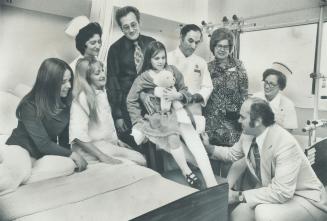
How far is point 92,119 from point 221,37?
1204 millimetres

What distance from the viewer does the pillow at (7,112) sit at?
1.46 metres

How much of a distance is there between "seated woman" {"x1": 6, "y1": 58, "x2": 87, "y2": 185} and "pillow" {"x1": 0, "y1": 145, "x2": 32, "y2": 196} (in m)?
0.02

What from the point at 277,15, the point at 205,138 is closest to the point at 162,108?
the point at 205,138

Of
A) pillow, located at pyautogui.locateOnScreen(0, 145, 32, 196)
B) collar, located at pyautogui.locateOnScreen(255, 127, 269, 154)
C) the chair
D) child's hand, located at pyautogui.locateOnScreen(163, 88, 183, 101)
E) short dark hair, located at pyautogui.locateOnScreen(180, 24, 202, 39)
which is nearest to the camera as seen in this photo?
pillow, located at pyautogui.locateOnScreen(0, 145, 32, 196)

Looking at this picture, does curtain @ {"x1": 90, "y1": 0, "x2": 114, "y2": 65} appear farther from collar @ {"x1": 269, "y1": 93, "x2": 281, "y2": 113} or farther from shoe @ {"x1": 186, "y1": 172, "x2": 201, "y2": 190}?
collar @ {"x1": 269, "y1": 93, "x2": 281, "y2": 113}

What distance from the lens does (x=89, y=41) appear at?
1716 millimetres

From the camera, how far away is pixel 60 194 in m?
1.58

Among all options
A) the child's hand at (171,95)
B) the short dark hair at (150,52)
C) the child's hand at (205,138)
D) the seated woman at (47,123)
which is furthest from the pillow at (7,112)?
the child's hand at (205,138)

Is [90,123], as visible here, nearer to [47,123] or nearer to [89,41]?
[47,123]

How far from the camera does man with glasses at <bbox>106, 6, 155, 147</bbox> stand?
186 centimetres

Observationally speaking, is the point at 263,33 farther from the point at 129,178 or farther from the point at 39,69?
the point at 39,69

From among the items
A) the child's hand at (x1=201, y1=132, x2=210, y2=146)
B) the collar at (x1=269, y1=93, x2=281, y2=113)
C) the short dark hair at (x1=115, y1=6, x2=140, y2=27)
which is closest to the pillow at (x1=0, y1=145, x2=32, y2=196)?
the short dark hair at (x1=115, y1=6, x2=140, y2=27)

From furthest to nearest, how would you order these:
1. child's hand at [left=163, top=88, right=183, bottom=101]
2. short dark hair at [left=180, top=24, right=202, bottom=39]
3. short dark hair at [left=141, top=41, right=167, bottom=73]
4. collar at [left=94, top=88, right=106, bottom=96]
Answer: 1. short dark hair at [left=180, top=24, right=202, bottom=39]
2. child's hand at [left=163, top=88, right=183, bottom=101]
3. short dark hair at [left=141, top=41, right=167, bottom=73]
4. collar at [left=94, top=88, right=106, bottom=96]

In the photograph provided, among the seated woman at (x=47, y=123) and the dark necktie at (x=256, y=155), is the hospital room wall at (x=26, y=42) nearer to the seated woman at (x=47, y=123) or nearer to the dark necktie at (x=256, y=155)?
the seated woman at (x=47, y=123)
